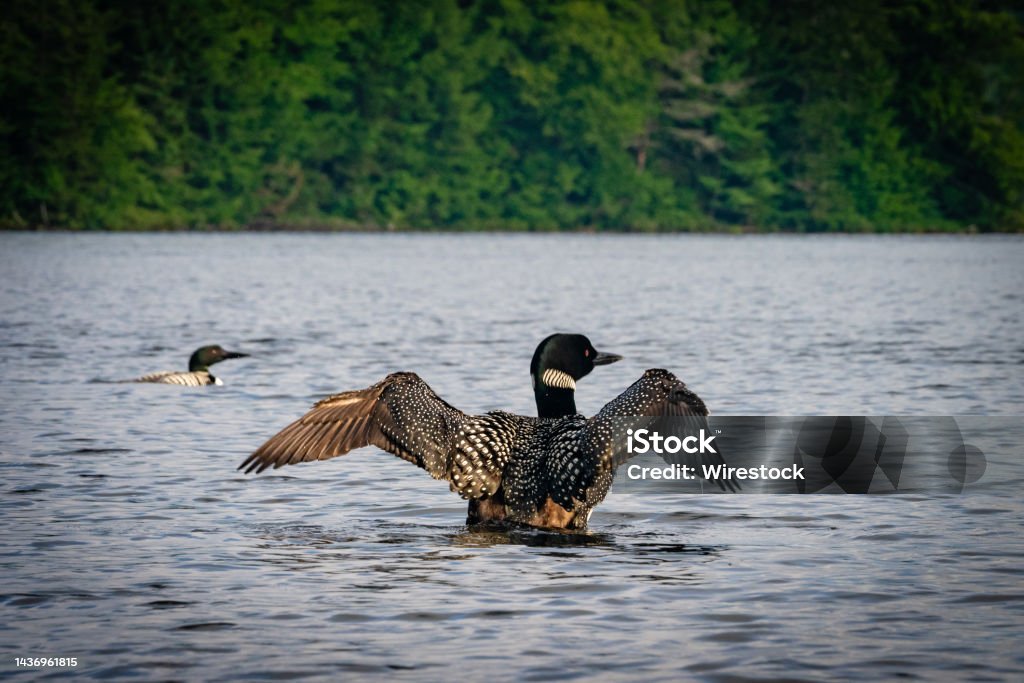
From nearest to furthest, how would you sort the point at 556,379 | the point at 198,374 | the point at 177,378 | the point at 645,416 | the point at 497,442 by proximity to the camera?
1. the point at 645,416
2. the point at 497,442
3. the point at 556,379
4. the point at 177,378
5. the point at 198,374

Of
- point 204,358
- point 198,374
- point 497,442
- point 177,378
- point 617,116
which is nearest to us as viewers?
point 497,442

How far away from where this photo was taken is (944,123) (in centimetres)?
8662

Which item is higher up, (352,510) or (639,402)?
(639,402)

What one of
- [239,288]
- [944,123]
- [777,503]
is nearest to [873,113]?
[944,123]

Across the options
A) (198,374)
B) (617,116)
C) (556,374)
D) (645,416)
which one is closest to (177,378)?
(198,374)

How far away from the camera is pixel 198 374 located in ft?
58.6

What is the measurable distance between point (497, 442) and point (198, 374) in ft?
30.9

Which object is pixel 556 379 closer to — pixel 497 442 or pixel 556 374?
pixel 556 374

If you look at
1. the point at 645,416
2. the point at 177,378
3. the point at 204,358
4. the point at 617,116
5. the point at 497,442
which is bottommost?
the point at 177,378

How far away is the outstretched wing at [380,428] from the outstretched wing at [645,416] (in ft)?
2.80

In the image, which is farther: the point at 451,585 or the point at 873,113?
the point at 873,113

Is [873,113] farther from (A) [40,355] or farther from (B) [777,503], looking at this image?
(B) [777,503]

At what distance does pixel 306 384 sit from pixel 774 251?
50.3m

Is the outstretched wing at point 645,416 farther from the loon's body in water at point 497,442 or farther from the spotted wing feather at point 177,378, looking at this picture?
the spotted wing feather at point 177,378
